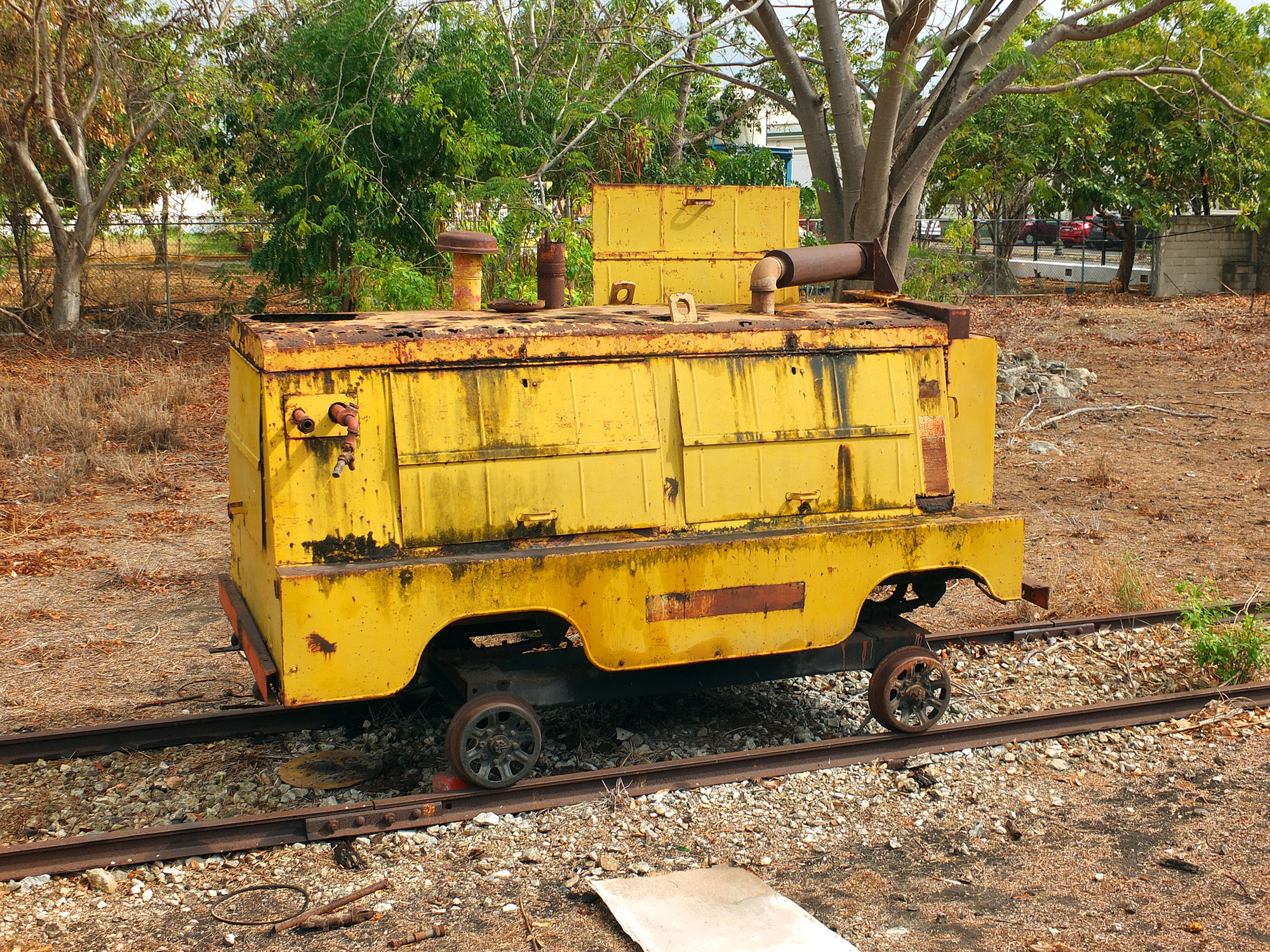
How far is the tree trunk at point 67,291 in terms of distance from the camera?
19.5 m

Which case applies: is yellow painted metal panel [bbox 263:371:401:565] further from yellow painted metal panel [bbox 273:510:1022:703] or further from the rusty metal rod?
the rusty metal rod

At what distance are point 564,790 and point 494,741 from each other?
0.45 metres

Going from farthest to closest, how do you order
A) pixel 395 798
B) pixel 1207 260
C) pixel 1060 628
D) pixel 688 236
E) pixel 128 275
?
1. pixel 1207 260
2. pixel 128 275
3. pixel 1060 628
4. pixel 688 236
5. pixel 395 798

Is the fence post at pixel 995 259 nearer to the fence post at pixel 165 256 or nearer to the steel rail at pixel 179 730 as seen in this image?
the fence post at pixel 165 256

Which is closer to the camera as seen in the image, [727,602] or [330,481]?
[330,481]

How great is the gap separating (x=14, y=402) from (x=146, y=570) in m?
5.88

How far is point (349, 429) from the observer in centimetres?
495

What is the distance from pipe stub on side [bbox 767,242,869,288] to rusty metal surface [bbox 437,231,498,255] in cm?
155

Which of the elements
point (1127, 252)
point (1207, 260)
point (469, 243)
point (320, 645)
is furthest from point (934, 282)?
point (1207, 260)

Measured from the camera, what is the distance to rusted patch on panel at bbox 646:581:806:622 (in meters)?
5.57

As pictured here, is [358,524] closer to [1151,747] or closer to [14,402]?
[1151,747]

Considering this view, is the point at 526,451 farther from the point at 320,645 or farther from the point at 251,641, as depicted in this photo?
the point at 251,641

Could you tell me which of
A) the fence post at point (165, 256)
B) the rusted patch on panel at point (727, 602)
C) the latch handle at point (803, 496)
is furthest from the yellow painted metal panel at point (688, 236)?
the fence post at point (165, 256)

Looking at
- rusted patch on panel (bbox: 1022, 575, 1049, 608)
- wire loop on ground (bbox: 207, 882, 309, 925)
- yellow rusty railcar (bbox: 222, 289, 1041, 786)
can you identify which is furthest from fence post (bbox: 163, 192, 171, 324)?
rusted patch on panel (bbox: 1022, 575, 1049, 608)
